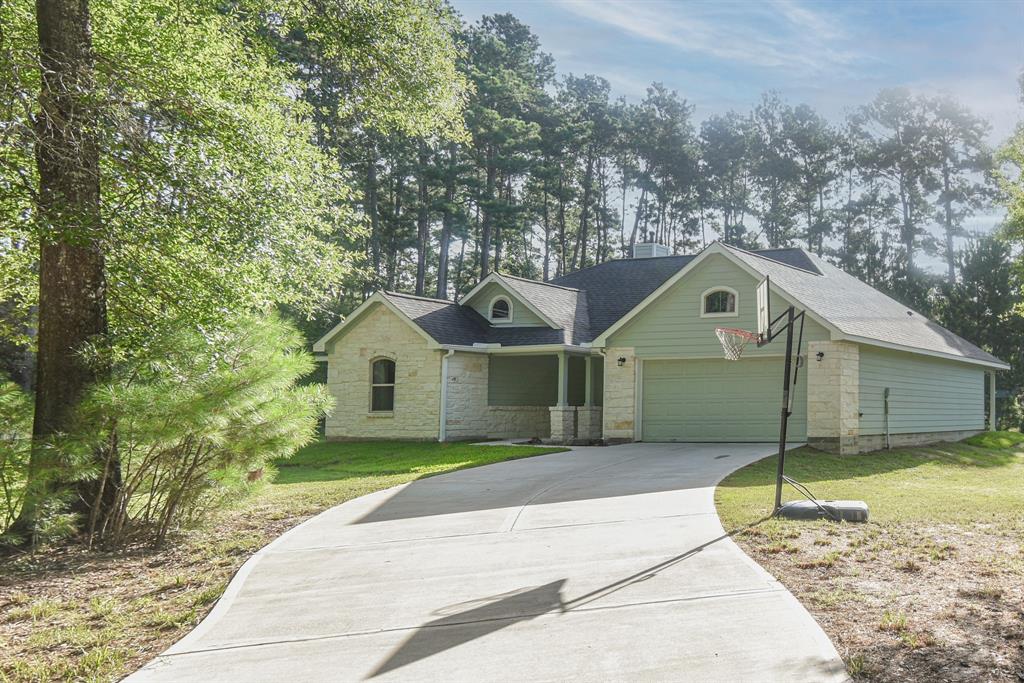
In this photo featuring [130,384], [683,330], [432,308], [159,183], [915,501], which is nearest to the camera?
[130,384]

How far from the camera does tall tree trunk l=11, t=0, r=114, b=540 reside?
8.59 m

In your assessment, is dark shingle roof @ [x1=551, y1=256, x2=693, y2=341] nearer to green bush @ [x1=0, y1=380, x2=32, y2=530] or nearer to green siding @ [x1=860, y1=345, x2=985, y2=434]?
green siding @ [x1=860, y1=345, x2=985, y2=434]

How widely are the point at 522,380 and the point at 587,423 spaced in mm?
2960

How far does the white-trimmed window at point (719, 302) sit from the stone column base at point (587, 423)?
4.20 metres

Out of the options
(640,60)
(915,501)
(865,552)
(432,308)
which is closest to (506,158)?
(432,308)

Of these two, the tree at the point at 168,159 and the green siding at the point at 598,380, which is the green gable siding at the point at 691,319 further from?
the tree at the point at 168,159

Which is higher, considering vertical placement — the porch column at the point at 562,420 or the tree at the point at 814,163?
the tree at the point at 814,163

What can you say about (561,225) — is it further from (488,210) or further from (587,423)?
(587,423)

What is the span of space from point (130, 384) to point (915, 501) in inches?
376

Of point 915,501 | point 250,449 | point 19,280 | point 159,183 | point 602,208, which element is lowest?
point 915,501

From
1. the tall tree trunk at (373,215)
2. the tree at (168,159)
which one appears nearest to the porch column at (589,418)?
the tree at (168,159)

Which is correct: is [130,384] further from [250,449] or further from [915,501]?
[915,501]

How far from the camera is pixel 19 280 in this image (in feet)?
37.3

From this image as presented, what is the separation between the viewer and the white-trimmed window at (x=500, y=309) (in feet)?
77.6
